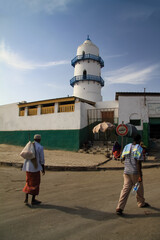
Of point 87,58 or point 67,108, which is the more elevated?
point 87,58

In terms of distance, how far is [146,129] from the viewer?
13.8 m

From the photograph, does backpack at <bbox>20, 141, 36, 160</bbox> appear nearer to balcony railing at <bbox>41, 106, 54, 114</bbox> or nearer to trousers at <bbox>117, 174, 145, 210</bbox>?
trousers at <bbox>117, 174, 145, 210</bbox>

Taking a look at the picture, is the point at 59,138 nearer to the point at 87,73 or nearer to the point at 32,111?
the point at 32,111

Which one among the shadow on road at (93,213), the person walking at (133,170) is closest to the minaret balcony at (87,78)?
the person walking at (133,170)

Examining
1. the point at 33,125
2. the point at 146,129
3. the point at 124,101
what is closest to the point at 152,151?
the point at 146,129

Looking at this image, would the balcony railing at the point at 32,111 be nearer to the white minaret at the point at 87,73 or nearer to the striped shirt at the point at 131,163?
the white minaret at the point at 87,73

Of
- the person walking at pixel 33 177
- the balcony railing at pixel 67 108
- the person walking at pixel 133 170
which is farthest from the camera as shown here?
the balcony railing at pixel 67 108

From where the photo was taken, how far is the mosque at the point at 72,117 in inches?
555

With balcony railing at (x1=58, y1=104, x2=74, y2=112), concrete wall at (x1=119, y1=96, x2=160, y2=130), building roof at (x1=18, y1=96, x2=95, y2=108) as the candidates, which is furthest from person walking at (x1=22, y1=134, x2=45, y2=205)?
building roof at (x1=18, y1=96, x2=95, y2=108)

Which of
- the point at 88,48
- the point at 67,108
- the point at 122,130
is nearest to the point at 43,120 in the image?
the point at 67,108

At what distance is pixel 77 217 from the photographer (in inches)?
A: 133

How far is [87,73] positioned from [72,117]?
1223cm

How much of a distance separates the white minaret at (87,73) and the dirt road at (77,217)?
71.9 ft

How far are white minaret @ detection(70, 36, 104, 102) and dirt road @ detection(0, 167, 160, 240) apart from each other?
21.9m
